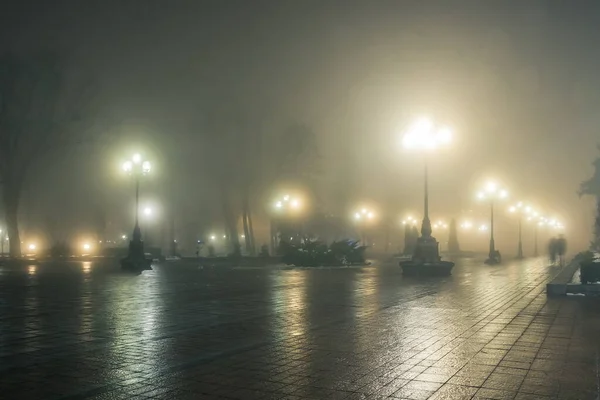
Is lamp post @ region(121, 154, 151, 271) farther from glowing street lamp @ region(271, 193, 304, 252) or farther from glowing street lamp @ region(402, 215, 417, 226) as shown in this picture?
glowing street lamp @ region(402, 215, 417, 226)

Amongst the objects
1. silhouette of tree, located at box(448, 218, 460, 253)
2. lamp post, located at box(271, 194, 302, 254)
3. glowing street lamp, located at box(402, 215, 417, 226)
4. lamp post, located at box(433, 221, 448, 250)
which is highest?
lamp post, located at box(271, 194, 302, 254)

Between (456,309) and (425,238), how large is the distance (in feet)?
46.7

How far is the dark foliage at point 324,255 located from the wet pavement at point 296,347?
768 inches

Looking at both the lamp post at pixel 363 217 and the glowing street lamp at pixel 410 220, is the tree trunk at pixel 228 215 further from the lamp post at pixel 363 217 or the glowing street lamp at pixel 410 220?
the glowing street lamp at pixel 410 220

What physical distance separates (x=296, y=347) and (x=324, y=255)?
28.0 m

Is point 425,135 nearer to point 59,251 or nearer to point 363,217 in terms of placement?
point 59,251

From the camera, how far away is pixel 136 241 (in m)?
32.8

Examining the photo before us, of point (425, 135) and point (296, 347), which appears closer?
point (296, 347)

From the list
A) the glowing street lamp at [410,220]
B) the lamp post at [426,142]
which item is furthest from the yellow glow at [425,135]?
the glowing street lamp at [410,220]

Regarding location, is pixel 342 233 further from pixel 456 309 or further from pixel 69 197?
pixel 456 309

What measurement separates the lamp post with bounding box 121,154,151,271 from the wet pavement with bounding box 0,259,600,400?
14629mm

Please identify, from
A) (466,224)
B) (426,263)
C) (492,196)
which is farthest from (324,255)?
(466,224)

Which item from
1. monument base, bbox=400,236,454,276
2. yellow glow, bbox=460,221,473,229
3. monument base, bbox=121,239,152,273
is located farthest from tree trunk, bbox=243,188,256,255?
yellow glow, bbox=460,221,473,229

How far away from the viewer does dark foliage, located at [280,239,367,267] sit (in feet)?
121
